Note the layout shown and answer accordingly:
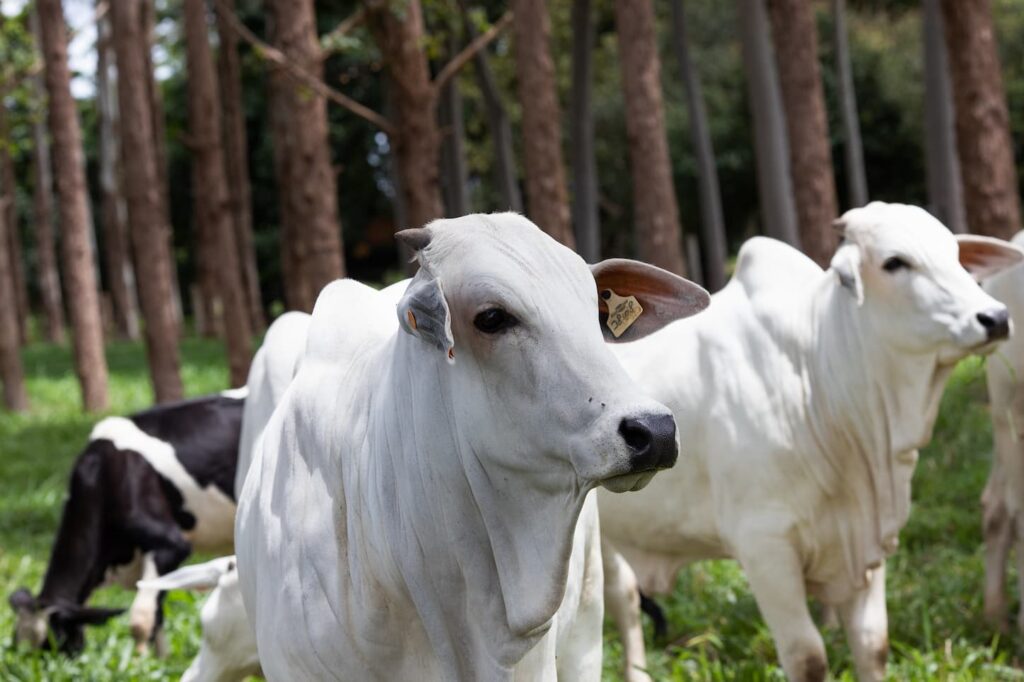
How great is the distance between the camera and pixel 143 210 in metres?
13.5

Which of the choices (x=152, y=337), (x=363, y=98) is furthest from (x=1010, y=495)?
A: (x=363, y=98)

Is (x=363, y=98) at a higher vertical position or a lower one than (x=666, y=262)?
higher

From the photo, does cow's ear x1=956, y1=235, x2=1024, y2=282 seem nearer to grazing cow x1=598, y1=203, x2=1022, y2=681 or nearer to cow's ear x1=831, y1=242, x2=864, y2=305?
grazing cow x1=598, y1=203, x2=1022, y2=681

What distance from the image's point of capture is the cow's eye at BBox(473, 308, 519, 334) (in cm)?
236

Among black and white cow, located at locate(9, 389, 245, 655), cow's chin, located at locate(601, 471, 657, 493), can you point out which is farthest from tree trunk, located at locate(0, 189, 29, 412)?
cow's chin, located at locate(601, 471, 657, 493)

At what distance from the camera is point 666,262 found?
43.3 ft

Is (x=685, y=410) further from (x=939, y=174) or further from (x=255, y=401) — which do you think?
(x=939, y=174)

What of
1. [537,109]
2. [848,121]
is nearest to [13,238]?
[848,121]

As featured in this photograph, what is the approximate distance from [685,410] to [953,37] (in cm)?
552

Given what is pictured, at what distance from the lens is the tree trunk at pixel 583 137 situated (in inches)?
655

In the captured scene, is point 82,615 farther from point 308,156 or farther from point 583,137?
point 583,137

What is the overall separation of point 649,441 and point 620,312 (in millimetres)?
636

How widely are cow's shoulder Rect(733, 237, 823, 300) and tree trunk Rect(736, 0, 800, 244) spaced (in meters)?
8.61

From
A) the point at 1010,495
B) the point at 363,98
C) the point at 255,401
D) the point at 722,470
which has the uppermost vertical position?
the point at 363,98
